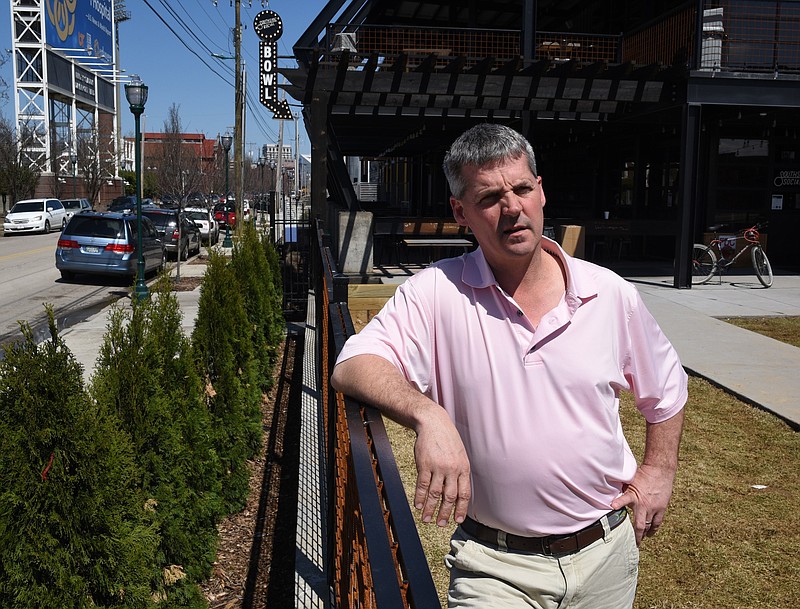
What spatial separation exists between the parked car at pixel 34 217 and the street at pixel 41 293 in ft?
38.6

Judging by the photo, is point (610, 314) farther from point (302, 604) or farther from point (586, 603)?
point (302, 604)

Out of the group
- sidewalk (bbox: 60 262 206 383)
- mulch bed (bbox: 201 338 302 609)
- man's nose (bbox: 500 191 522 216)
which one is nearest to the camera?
man's nose (bbox: 500 191 522 216)

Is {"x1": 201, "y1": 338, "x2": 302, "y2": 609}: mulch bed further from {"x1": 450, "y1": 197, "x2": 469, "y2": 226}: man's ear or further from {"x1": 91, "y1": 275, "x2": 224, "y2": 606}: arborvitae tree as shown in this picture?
{"x1": 450, "y1": 197, "x2": 469, "y2": 226}: man's ear

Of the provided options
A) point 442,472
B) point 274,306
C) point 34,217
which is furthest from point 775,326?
point 34,217

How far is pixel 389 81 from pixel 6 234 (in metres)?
30.2

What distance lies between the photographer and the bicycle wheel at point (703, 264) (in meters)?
15.4

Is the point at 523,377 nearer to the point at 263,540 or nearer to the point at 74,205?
the point at 263,540

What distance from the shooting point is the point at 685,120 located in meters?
14.5

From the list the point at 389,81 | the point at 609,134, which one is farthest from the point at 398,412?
the point at 609,134

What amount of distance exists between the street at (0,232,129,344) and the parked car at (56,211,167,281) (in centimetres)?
47

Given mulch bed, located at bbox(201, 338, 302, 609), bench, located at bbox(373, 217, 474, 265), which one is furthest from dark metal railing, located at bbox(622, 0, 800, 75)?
mulch bed, located at bbox(201, 338, 302, 609)

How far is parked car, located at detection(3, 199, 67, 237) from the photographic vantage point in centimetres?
3797

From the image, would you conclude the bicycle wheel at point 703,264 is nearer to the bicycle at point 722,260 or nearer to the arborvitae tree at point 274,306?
the bicycle at point 722,260

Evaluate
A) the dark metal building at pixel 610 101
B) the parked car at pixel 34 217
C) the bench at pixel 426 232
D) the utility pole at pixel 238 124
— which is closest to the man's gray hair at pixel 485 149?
the dark metal building at pixel 610 101
